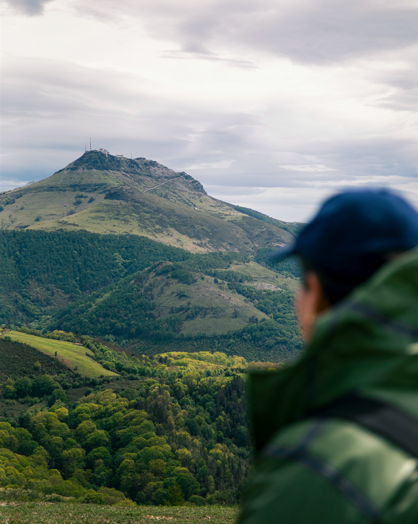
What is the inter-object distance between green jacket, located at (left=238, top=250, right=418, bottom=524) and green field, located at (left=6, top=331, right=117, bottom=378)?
13784 centimetres

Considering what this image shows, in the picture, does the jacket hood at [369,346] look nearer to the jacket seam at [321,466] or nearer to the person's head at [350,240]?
the jacket seam at [321,466]

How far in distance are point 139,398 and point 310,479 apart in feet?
350

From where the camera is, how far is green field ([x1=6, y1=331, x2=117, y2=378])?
136m

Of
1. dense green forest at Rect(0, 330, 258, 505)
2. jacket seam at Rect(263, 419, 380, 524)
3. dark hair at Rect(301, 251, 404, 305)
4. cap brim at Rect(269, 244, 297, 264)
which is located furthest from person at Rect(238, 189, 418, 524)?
dense green forest at Rect(0, 330, 258, 505)

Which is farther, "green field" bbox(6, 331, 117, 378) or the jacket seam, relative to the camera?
"green field" bbox(6, 331, 117, 378)

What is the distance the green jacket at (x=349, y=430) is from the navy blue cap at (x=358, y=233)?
280 millimetres

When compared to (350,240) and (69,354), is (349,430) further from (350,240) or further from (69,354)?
(69,354)

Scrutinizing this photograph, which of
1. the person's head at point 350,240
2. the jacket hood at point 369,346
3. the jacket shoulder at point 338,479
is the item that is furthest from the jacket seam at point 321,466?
the person's head at point 350,240

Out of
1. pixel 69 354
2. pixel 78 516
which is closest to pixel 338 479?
pixel 78 516

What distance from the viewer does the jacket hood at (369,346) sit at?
53.5 inches

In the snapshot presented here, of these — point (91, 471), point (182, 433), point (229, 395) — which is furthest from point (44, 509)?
point (229, 395)

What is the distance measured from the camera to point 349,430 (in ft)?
4.31

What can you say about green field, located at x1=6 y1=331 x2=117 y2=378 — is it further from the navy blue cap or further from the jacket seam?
the jacket seam

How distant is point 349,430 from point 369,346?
0.24m
